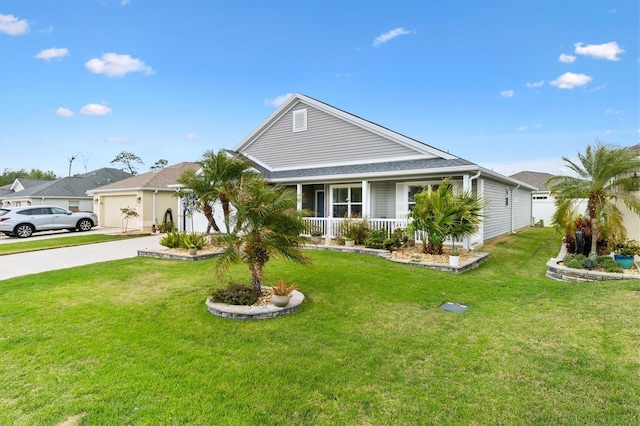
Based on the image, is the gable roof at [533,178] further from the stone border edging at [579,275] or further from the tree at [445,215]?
the stone border edging at [579,275]

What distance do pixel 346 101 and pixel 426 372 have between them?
→ 19.8 metres

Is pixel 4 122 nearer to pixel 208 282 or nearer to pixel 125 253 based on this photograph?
pixel 125 253

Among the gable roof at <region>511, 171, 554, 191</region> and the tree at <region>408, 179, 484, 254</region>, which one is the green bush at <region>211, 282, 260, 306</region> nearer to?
the tree at <region>408, 179, 484, 254</region>

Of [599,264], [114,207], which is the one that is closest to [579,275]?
[599,264]

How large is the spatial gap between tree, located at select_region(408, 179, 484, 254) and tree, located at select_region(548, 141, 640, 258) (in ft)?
7.14

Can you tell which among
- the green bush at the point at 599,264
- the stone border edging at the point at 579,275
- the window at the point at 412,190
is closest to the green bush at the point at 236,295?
the stone border edging at the point at 579,275

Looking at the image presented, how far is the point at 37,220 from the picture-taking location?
60.0 ft

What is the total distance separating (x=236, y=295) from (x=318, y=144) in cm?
1069

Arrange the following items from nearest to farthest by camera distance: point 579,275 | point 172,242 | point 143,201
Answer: point 579,275
point 172,242
point 143,201

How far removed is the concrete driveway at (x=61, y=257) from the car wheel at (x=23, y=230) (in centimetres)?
708

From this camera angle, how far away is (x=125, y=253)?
11.9 m

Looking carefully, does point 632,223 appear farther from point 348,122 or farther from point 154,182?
point 154,182

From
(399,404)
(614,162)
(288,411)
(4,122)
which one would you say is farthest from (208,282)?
(4,122)

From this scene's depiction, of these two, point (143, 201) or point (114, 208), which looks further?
point (114, 208)
